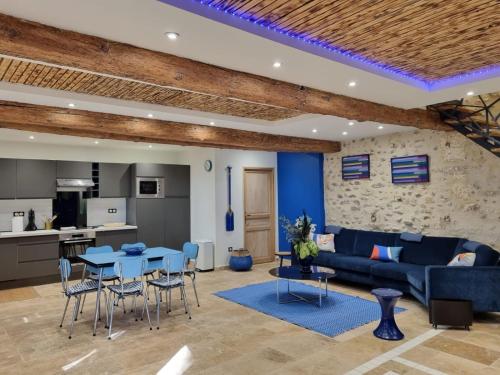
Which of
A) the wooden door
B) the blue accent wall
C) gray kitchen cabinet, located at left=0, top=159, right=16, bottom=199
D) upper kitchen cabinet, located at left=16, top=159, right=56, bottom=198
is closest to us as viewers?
gray kitchen cabinet, located at left=0, top=159, right=16, bottom=199

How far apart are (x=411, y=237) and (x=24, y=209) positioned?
743 centimetres

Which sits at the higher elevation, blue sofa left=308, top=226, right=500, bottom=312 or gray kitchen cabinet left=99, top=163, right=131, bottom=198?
gray kitchen cabinet left=99, top=163, right=131, bottom=198

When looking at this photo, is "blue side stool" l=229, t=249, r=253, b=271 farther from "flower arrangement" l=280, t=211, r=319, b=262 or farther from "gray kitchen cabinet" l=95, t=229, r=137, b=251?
"flower arrangement" l=280, t=211, r=319, b=262

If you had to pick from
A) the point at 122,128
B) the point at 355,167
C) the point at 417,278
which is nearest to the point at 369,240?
the point at 355,167

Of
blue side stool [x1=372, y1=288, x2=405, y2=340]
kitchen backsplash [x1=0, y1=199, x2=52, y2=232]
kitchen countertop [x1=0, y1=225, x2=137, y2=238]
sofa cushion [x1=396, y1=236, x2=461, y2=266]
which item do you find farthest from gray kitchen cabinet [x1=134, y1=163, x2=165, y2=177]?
blue side stool [x1=372, y1=288, x2=405, y2=340]

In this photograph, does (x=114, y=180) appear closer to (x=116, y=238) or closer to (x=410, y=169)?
(x=116, y=238)

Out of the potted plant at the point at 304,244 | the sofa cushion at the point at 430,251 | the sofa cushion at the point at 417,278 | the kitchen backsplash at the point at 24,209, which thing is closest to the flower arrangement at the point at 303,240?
the potted plant at the point at 304,244

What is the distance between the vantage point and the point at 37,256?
6867mm

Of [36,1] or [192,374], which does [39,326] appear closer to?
[192,374]

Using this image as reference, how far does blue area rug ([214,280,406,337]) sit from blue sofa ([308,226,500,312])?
0.54 metres

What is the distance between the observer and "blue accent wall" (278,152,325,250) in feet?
27.8

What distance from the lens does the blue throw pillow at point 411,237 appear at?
621 cm

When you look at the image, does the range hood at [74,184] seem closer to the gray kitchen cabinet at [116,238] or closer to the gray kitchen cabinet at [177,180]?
the gray kitchen cabinet at [116,238]

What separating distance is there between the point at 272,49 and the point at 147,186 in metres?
6.02
